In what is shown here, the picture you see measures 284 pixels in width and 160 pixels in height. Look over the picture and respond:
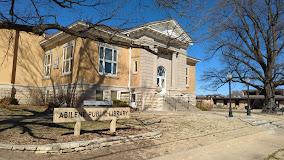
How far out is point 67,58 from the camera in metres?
21.2

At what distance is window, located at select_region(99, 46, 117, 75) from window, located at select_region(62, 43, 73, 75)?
2233 millimetres

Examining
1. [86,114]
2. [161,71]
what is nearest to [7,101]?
[161,71]

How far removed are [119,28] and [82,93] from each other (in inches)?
447

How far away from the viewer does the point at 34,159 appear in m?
5.82

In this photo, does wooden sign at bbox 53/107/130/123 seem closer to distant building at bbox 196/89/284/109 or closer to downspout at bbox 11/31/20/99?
downspout at bbox 11/31/20/99

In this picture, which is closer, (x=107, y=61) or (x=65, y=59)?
(x=107, y=61)

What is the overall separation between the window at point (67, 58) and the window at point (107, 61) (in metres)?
2.23

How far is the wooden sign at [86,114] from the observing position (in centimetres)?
736

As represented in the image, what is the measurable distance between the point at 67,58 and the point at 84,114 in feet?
46.4

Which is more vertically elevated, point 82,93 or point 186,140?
point 82,93

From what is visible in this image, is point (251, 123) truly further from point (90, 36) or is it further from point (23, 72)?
point (23, 72)

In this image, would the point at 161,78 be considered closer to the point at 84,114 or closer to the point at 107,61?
the point at 107,61

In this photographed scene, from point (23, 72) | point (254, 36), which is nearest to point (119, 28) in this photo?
point (23, 72)

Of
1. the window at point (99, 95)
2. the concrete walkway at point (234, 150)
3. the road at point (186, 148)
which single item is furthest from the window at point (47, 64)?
the concrete walkway at point (234, 150)
